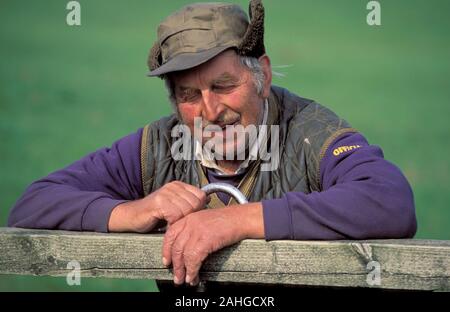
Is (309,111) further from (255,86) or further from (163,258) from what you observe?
(163,258)

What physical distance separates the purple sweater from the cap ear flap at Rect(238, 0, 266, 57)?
A: 511mm

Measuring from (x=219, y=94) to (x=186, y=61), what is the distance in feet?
0.69

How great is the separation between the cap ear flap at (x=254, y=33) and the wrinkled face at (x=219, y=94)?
0.05m

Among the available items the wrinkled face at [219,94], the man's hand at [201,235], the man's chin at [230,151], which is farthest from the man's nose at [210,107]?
the man's hand at [201,235]

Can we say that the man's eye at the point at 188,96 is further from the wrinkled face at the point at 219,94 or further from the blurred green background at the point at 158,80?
the blurred green background at the point at 158,80

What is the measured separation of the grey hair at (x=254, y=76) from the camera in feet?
13.3

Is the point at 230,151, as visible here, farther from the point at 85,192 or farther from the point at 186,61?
the point at 85,192

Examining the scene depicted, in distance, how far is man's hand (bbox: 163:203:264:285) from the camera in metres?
3.02

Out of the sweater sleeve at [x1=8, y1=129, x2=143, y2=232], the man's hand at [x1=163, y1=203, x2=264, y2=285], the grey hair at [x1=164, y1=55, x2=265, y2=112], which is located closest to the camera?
the man's hand at [x1=163, y1=203, x2=264, y2=285]

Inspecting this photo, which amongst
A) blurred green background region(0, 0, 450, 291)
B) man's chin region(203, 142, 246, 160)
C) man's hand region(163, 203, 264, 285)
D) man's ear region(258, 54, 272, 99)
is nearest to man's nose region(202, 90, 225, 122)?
man's chin region(203, 142, 246, 160)

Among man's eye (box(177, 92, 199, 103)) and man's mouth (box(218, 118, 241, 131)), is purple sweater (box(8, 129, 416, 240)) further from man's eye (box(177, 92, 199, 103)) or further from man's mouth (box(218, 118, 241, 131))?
man's eye (box(177, 92, 199, 103))

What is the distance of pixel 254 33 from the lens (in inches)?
157

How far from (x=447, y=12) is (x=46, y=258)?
20.8m

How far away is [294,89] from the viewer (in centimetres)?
1555
